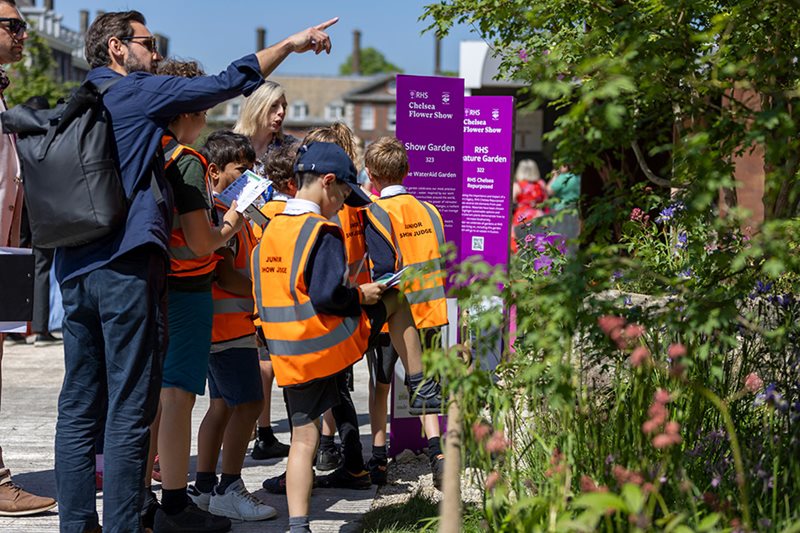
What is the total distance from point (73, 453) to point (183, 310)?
0.77m

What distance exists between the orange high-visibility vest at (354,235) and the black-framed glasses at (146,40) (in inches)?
56.4

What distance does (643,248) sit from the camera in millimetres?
6770

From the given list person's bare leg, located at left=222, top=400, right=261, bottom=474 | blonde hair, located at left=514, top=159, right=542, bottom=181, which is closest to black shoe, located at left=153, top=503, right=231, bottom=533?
person's bare leg, located at left=222, top=400, right=261, bottom=474

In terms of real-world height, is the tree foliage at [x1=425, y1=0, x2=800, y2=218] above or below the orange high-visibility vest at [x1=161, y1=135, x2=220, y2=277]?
above

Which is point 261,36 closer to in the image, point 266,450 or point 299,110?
point 299,110

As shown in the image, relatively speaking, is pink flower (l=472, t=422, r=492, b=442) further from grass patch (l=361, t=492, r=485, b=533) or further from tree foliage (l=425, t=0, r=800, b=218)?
grass patch (l=361, t=492, r=485, b=533)

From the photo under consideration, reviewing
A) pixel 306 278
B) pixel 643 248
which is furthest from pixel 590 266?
pixel 643 248

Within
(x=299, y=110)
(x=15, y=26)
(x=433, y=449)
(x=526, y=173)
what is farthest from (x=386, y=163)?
(x=299, y=110)

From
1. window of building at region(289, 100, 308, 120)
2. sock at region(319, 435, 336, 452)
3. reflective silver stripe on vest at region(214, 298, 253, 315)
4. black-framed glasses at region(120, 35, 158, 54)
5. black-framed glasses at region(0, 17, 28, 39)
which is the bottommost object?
sock at region(319, 435, 336, 452)

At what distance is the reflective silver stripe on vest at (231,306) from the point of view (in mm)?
5340

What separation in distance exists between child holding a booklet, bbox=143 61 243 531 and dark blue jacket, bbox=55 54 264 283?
14.1 inches

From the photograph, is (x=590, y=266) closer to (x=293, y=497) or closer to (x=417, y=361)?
(x=293, y=497)

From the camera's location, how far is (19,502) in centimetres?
525

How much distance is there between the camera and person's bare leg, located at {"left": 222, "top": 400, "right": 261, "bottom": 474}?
5.30m
